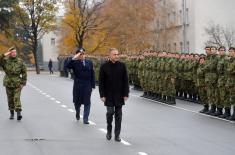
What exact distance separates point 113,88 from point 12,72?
15.3ft

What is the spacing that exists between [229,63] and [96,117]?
3.99 m

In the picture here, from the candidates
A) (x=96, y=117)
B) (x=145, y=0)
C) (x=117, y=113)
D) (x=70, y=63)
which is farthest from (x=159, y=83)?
(x=145, y=0)

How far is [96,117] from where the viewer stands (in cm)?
1758

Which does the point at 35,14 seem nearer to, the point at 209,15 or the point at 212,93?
the point at 209,15

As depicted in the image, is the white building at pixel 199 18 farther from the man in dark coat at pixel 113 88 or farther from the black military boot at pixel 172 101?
the man in dark coat at pixel 113 88

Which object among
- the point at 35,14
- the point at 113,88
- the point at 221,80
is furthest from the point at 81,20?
the point at 113,88

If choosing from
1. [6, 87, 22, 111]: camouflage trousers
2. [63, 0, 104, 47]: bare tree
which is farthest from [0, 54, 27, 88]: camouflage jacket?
[63, 0, 104, 47]: bare tree

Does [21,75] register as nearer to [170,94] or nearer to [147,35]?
[170,94]

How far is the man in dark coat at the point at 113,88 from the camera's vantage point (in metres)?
12.6

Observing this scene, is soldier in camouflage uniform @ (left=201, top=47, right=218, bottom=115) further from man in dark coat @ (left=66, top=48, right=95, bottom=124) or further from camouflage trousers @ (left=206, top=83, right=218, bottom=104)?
man in dark coat @ (left=66, top=48, right=95, bottom=124)

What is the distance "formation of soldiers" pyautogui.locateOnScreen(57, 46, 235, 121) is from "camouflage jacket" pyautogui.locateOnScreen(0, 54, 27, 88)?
5.47m

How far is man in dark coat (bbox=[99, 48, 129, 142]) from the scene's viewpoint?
12.6 metres

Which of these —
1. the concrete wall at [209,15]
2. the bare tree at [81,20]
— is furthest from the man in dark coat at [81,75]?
the bare tree at [81,20]

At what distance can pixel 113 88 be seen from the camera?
12.7m
